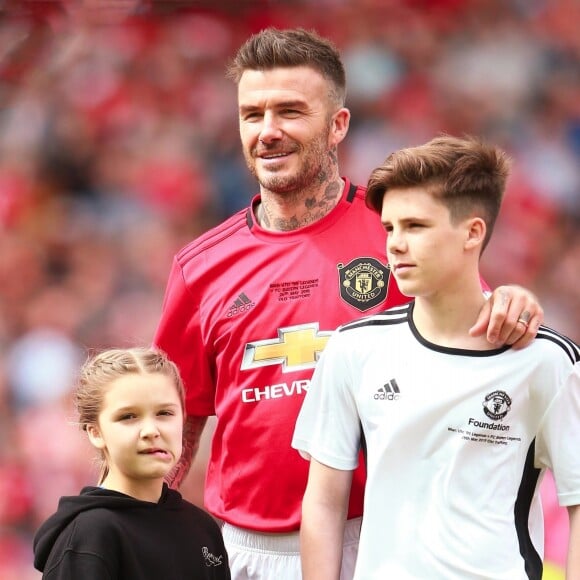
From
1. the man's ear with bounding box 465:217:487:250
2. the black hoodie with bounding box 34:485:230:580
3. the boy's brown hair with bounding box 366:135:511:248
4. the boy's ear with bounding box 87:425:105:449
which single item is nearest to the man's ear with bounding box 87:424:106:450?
the boy's ear with bounding box 87:425:105:449

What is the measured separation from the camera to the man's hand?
2.32m

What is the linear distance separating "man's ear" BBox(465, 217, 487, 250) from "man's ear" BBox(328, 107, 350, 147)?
743 mm

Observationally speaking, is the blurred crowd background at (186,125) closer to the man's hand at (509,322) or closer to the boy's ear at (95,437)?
the boy's ear at (95,437)

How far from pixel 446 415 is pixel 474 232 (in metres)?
0.38

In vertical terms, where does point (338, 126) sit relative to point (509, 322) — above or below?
above

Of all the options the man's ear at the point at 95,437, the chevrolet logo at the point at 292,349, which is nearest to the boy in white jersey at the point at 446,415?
the chevrolet logo at the point at 292,349

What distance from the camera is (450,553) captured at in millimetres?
2252

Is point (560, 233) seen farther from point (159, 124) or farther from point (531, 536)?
point (531, 536)

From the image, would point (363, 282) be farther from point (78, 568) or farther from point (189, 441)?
point (78, 568)

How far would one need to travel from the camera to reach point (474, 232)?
2.37 metres

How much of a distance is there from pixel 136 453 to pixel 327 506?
0.43 meters

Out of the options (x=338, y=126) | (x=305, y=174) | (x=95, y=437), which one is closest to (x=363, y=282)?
(x=305, y=174)

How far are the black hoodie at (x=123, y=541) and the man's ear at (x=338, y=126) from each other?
104cm

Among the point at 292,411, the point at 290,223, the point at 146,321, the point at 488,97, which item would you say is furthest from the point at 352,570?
the point at 488,97
